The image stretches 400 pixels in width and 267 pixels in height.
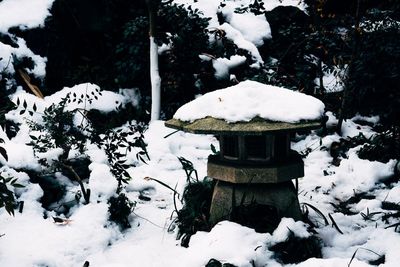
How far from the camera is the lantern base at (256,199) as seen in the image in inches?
144

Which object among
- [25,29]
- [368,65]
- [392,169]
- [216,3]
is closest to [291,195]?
[392,169]

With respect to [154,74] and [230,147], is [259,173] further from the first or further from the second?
[154,74]

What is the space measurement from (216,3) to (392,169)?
5259 millimetres

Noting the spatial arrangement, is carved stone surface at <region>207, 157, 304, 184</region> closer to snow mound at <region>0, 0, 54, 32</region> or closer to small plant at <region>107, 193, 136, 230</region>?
small plant at <region>107, 193, 136, 230</region>

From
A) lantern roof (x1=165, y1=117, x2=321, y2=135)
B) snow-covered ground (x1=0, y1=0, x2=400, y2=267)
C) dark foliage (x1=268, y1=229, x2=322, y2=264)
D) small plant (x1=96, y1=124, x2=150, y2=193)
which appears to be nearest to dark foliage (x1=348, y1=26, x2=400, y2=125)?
snow-covered ground (x1=0, y1=0, x2=400, y2=267)

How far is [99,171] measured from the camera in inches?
175

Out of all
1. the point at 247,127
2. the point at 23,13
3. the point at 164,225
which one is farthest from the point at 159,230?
the point at 23,13

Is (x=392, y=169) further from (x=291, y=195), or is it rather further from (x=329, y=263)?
(x=329, y=263)

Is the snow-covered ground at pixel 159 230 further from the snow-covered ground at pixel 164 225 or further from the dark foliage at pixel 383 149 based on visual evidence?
the dark foliage at pixel 383 149

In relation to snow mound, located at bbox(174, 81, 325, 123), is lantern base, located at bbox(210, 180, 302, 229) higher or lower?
lower

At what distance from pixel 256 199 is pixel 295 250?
0.53 m

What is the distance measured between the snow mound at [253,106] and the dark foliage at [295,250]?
94 cm

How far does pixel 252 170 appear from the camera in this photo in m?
3.51

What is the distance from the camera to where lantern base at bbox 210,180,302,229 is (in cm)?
365
